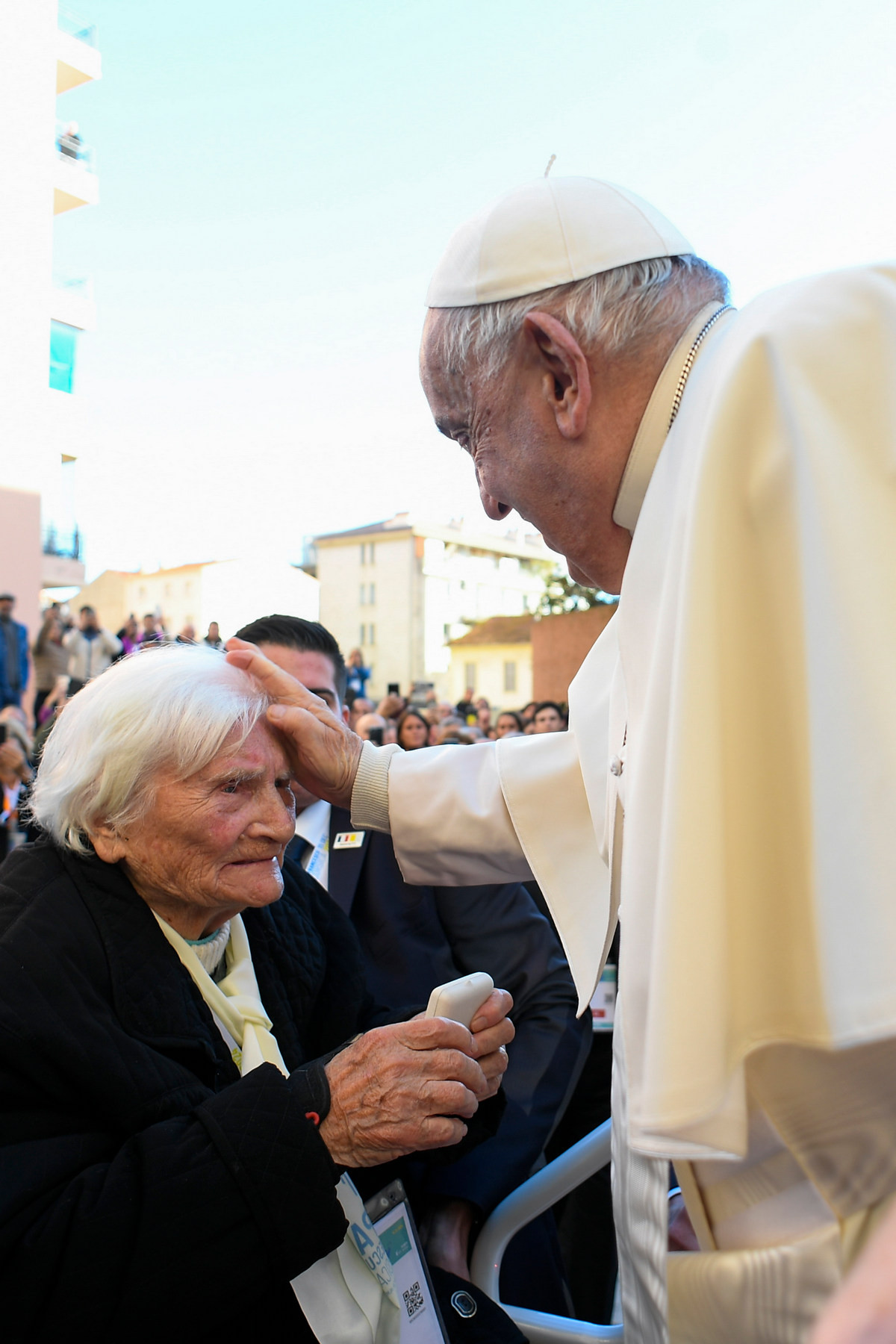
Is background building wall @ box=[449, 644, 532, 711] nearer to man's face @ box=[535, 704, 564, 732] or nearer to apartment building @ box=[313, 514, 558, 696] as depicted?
apartment building @ box=[313, 514, 558, 696]

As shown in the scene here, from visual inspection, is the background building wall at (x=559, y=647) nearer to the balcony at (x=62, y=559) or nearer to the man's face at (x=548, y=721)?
the man's face at (x=548, y=721)

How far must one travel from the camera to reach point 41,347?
43.8ft

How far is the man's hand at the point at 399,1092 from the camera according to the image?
1.78 meters

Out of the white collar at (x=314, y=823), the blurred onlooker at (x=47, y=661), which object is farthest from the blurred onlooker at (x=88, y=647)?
the white collar at (x=314, y=823)

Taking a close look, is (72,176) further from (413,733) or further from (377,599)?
(377,599)

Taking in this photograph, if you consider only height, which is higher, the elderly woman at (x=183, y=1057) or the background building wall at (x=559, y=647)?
the background building wall at (x=559, y=647)

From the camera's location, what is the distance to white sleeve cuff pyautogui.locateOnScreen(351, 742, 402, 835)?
229 cm

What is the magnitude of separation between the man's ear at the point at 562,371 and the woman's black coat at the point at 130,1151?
1.18 metres

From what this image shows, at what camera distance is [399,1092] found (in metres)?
1.83

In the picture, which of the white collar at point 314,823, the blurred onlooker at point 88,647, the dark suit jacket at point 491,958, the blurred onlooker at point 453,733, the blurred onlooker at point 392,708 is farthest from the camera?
the blurred onlooker at point 88,647

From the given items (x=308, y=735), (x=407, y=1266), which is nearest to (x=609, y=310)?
(x=308, y=735)

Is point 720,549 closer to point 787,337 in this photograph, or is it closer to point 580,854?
point 787,337

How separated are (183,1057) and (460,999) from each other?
52 centimetres

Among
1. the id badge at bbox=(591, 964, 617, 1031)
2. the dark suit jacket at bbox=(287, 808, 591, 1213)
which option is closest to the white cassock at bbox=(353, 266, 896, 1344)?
the dark suit jacket at bbox=(287, 808, 591, 1213)
